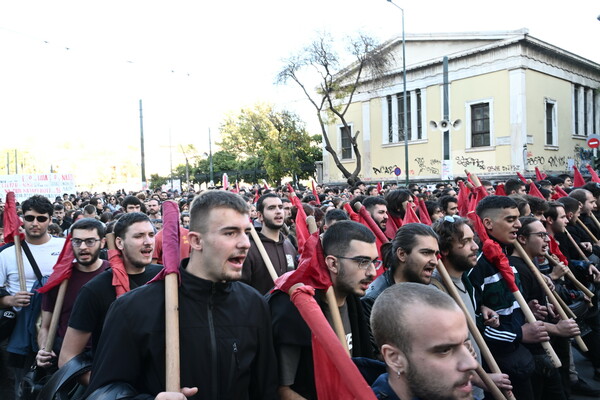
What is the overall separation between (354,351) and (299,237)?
2.64 m

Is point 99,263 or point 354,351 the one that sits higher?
point 99,263

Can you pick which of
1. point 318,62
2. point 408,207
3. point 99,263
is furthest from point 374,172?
point 99,263

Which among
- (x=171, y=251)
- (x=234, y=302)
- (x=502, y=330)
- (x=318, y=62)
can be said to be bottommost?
(x=502, y=330)

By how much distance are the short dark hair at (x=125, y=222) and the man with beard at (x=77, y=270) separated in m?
0.35

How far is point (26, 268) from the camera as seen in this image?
466 centimetres

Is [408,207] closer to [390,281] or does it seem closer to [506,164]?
[390,281]

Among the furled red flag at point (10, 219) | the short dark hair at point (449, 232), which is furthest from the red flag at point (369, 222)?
the furled red flag at point (10, 219)

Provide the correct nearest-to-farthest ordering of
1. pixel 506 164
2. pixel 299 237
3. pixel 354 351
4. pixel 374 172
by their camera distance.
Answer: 1. pixel 354 351
2. pixel 299 237
3. pixel 506 164
4. pixel 374 172

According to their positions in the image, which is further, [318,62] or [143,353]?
[318,62]

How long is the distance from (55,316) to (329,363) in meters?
2.48

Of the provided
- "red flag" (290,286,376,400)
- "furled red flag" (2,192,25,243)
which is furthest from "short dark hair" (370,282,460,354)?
"furled red flag" (2,192,25,243)

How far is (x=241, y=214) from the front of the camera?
2377 millimetres

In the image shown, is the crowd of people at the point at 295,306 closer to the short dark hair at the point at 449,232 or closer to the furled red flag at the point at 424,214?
the short dark hair at the point at 449,232

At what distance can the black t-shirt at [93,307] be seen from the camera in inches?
121
